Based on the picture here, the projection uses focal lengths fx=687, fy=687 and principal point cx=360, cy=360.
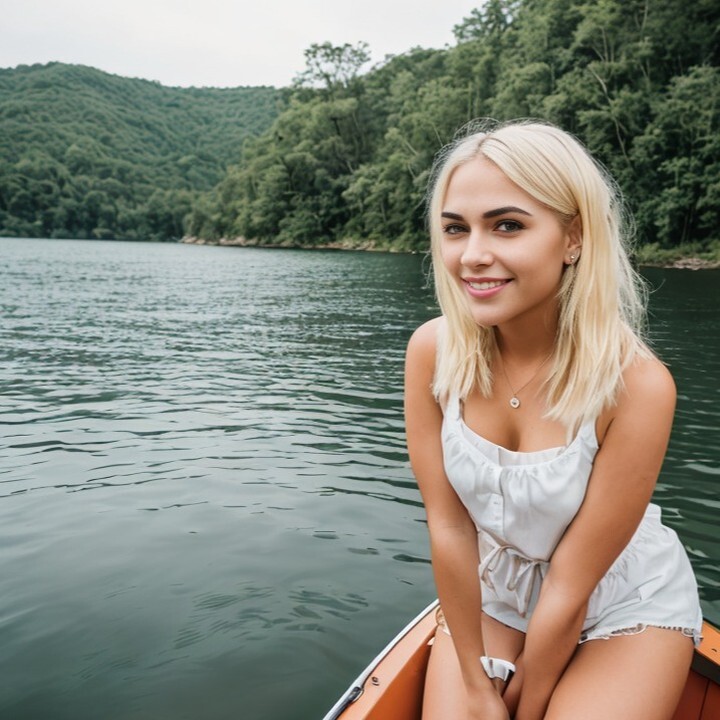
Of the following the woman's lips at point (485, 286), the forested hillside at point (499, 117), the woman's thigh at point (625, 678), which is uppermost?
the forested hillside at point (499, 117)

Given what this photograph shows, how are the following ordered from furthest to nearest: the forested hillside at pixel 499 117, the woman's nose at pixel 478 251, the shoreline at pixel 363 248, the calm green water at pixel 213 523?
the forested hillside at pixel 499 117
the shoreline at pixel 363 248
the calm green water at pixel 213 523
the woman's nose at pixel 478 251

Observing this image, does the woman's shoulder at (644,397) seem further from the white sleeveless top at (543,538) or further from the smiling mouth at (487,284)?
the smiling mouth at (487,284)

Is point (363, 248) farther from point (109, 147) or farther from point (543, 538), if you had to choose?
point (109, 147)

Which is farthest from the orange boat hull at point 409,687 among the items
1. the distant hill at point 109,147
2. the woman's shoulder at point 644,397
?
the distant hill at point 109,147

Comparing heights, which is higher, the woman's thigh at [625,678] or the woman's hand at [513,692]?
the woman's thigh at [625,678]

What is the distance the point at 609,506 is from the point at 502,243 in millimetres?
827

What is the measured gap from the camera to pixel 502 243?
201 centimetres

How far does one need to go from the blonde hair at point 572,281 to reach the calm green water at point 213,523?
2.27 m

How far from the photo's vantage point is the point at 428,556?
5.15 m

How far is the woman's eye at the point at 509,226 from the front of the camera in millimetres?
2000

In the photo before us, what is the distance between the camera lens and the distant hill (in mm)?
108688

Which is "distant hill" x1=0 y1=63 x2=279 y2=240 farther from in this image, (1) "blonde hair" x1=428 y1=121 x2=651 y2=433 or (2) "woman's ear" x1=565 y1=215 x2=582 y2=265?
(2) "woman's ear" x1=565 y1=215 x2=582 y2=265

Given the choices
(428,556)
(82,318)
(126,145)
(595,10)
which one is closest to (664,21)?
(595,10)

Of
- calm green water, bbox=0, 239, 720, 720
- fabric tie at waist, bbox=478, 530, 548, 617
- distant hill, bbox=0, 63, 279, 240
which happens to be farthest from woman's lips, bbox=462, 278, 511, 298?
distant hill, bbox=0, 63, 279, 240
